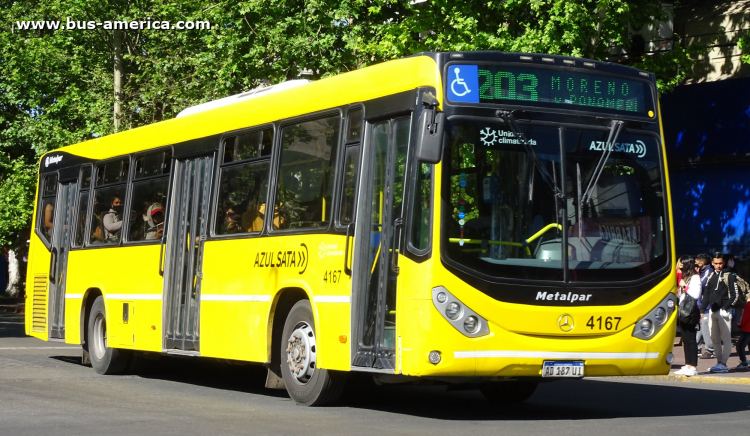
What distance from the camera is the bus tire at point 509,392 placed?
40.1 ft

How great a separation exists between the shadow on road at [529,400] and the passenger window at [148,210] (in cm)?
186

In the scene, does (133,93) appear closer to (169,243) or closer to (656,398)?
(169,243)

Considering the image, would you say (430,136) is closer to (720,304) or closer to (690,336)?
(690,336)

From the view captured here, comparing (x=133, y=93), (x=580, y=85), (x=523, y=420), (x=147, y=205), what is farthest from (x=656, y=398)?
(x=133, y=93)

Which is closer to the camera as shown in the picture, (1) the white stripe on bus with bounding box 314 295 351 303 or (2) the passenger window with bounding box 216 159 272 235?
(1) the white stripe on bus with bounding box 314 295 351 303

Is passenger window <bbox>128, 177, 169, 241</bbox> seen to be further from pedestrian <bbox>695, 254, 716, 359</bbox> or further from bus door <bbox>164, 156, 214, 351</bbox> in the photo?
pedestrian <bbox>695, 254, 716, 359</bbox>

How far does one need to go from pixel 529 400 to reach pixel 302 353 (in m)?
2.87

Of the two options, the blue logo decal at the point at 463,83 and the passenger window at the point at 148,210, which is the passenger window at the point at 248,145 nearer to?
the passenger window at the point at 148,210

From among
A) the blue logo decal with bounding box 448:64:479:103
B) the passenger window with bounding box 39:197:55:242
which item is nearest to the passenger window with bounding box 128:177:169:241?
the passenger window with bounding box 39:197:55:242

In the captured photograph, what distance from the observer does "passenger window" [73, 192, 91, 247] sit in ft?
55.0

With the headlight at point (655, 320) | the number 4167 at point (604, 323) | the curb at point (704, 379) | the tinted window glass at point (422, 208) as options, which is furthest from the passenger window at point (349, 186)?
the curb at point (704, 379)

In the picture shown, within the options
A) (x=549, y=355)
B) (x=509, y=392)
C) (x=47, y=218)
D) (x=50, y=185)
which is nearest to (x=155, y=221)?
(x=47, y=218)

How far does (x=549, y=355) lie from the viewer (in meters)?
10.0

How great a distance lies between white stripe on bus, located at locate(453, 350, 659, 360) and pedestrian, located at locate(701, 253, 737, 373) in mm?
7165
